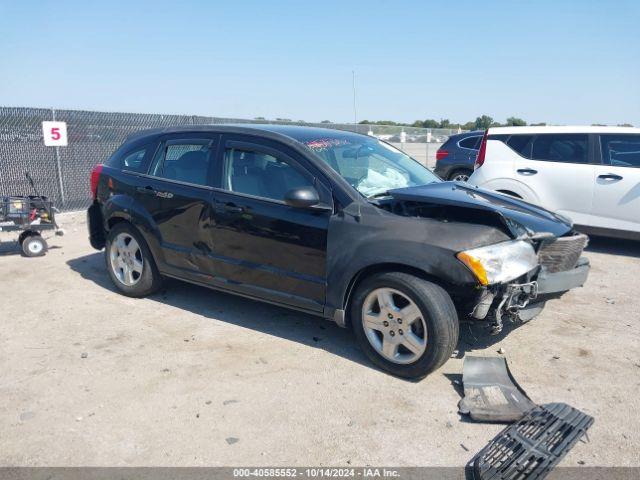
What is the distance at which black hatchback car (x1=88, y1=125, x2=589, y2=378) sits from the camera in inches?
147

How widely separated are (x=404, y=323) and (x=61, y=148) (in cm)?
967

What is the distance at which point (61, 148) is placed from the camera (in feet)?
36.5

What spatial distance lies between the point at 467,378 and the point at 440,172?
9.16 metres

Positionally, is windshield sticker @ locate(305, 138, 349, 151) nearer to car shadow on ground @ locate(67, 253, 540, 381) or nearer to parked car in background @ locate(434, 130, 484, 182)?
car shadow on ground @ locate(67, 253, 540, 381)

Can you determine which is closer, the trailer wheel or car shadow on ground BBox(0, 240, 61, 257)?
the trailer wheel

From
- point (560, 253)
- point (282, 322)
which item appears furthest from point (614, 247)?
point (282, 322)

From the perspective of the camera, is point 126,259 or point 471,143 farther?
Answer: point 471,143

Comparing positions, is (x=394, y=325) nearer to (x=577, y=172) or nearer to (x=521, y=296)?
(x=521, y=296)

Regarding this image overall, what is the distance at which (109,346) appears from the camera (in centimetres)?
445

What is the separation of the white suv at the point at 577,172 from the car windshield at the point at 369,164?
10.2 feet

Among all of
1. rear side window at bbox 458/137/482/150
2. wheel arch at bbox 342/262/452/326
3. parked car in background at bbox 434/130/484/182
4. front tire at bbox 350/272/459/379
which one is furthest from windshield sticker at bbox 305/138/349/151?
rear side window at bbox 458/137/482/150

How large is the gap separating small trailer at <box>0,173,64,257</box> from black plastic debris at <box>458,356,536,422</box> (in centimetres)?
600

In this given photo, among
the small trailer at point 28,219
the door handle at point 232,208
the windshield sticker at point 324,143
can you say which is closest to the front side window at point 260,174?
the door handle at point 232,208

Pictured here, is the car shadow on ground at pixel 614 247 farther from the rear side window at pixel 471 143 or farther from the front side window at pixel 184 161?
the front side window at pixel 184 161
